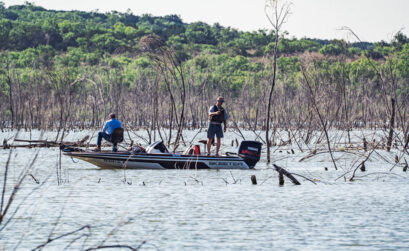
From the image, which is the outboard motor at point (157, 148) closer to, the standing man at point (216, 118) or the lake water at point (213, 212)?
the lake water at point (213, 212)

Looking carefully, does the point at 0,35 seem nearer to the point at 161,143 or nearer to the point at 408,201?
the point at 161,143

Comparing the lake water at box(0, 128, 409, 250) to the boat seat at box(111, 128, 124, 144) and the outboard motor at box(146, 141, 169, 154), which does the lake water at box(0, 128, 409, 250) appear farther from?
the boat seat at box(111, 128, 124, 144)

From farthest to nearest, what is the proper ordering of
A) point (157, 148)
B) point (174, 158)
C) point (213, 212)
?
point (157, 148), point (174, 158), point (213, 212)

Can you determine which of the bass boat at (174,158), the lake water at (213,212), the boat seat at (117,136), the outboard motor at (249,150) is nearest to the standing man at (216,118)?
the bass boat at (174,158)

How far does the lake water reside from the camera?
1041 cm

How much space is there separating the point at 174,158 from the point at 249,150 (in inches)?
78.9

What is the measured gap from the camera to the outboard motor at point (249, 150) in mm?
19531

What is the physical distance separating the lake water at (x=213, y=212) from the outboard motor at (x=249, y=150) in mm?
467

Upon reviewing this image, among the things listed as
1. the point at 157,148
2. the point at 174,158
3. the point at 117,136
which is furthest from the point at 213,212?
the point at 117,136

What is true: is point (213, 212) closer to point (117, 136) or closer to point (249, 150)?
point (249, 150)

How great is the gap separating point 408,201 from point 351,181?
344cm

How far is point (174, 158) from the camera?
19547 millimetres

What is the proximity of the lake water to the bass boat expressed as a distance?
276 mm

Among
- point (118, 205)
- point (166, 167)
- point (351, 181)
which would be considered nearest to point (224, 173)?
point (166, 167)
